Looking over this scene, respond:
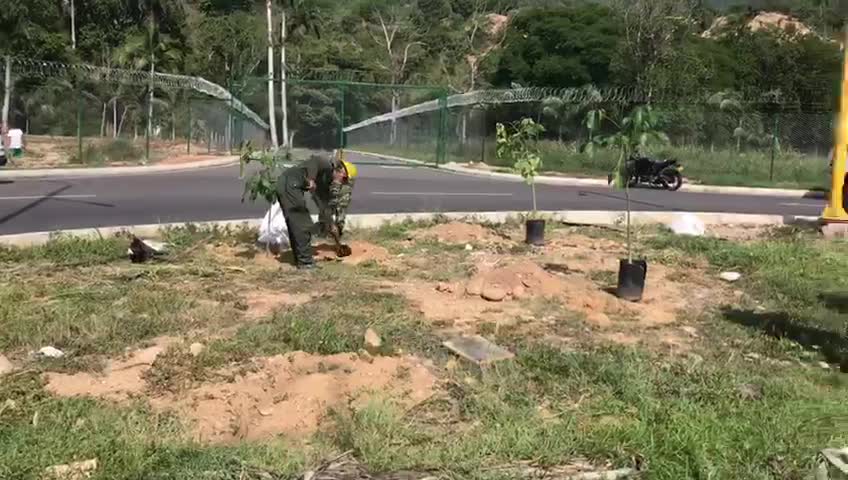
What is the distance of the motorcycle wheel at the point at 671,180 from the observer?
20656 mm

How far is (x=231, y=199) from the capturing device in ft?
46.8

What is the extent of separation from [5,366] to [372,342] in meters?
2.28

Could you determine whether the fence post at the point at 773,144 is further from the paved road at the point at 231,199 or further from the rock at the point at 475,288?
the rock at the point at 475,288

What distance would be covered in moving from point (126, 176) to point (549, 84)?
133 ft

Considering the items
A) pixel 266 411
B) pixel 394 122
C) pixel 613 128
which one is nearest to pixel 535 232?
pixel 266 411

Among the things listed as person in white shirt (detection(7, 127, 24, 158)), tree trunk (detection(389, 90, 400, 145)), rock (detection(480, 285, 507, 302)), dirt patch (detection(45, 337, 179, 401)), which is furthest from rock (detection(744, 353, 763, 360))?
tree trunk (detection(389, 90, 400, 145))

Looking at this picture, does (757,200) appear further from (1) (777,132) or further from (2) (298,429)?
(2) (298,429)

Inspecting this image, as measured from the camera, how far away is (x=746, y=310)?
745 centimetres

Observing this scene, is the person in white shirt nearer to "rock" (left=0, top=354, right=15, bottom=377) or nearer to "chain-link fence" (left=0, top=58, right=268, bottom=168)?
"chain-link fence" (left=0, top=58, right=268, bottom=168)

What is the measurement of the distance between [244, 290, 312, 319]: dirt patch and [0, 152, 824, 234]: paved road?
431 cm

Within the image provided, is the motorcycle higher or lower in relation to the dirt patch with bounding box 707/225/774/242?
higher

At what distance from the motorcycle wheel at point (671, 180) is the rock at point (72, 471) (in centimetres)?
1875

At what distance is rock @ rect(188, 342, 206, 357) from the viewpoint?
212 inches

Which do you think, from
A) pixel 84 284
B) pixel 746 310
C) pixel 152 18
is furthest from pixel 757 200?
pixel 152 18
